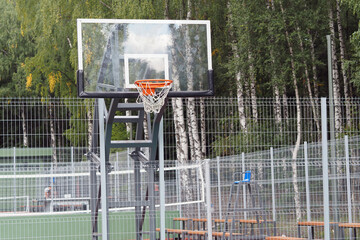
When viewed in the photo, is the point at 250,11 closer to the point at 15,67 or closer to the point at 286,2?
the point at 286,2

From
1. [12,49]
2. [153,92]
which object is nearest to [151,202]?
[153,92]

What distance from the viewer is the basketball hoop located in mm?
8492

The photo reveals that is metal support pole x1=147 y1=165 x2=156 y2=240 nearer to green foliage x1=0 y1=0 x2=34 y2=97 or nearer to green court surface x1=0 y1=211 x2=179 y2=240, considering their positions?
green court surface x1=0 y1=211 x2=179 y2=240

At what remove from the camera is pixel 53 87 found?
2905cm

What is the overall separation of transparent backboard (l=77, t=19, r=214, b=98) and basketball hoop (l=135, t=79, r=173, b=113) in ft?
0.33

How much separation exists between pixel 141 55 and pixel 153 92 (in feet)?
2.04

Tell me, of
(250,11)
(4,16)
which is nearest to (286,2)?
(250,11)

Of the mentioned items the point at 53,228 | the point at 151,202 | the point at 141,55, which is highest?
the point at 141,55

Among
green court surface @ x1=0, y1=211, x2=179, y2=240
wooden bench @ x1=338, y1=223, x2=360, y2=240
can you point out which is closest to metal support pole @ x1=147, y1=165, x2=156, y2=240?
green court surface @ x1=0, y1=211, x2=179, y2=240

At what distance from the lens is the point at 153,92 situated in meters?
8.61

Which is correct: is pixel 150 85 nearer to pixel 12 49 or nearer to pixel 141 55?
pixel 141 55

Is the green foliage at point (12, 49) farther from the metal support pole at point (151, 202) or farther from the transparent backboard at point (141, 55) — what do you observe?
the transparent backboard at point (141, 55)

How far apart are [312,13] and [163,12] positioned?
15.6 ft

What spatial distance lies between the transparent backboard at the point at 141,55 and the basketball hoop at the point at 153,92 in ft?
0.33
